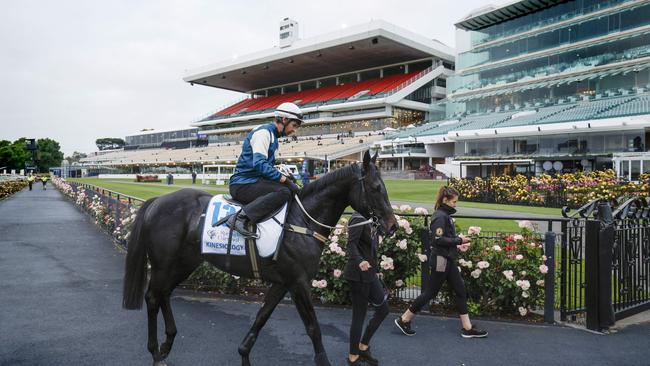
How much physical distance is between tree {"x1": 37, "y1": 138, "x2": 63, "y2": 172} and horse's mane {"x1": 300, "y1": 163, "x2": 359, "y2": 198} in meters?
146

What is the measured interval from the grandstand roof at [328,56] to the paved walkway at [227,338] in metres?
61.8

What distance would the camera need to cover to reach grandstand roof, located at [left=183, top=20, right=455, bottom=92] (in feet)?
214

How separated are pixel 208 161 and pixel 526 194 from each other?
5982 cm

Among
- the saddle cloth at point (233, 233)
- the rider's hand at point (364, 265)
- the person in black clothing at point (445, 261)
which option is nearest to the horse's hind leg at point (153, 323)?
the saddle cloth at point (233, 233)

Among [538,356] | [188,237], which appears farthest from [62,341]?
[538,356]

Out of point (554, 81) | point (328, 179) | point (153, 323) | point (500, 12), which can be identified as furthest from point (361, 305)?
point (500, 12)

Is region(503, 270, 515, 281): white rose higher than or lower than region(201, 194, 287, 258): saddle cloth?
lower

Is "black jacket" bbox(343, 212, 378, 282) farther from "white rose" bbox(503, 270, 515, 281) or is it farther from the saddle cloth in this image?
"white rose" bbox(503, 270, 515, 281)

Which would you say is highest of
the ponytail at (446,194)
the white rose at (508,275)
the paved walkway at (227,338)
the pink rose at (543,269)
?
the ponytail at (446,194)

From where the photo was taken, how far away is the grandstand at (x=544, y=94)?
36.9 meters

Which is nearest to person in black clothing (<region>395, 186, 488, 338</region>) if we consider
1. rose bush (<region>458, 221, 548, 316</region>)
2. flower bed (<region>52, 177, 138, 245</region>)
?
rose bush (<region>458, 221, 548, 316</region>)

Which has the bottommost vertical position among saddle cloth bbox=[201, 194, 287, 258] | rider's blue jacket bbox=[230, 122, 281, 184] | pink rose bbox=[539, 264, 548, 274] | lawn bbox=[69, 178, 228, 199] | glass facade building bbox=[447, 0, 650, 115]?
lawn bbox=[69, 178, 228, 199]

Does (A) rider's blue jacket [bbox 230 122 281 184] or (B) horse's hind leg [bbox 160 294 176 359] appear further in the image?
(B) horse's hind leg [bbox 160 294 176 359]

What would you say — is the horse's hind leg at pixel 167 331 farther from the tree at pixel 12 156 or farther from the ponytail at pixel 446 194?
the tree at pixel 12 156
